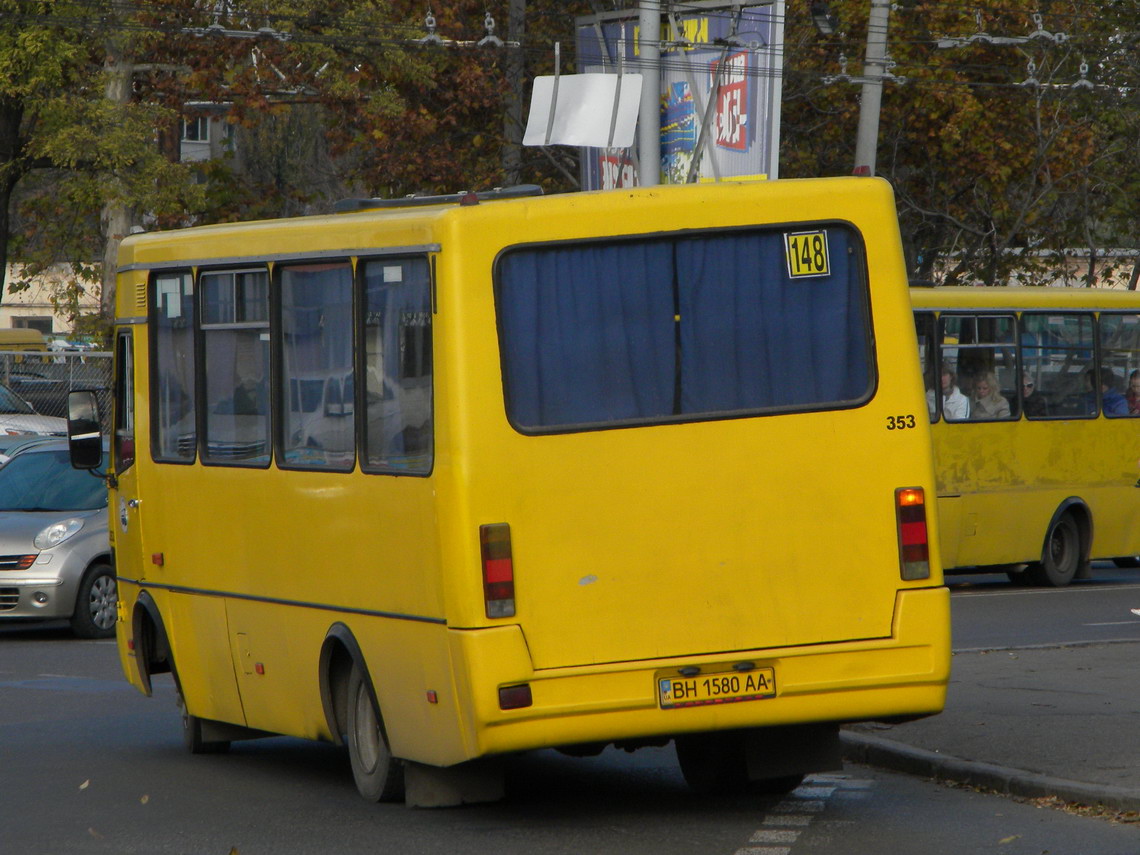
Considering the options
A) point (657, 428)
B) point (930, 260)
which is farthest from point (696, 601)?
point (930, 260)

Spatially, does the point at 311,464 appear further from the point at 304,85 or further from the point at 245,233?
the point at 304,85

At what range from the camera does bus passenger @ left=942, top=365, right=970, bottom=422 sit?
19.8 meters

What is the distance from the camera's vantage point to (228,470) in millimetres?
9477

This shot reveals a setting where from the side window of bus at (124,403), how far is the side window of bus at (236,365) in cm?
96

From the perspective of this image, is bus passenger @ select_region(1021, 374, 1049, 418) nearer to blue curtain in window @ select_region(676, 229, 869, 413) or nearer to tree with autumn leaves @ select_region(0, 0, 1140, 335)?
tree with autumn leaves @ select_region(0, 0, 1140, 335)

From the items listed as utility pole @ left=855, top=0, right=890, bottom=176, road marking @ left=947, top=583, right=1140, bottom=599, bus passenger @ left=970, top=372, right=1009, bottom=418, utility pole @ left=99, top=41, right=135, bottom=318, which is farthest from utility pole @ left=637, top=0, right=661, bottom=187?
utility pole @ left=99, top=41, right=135, bottom=318

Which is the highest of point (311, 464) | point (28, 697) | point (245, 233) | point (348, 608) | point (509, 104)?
point (509, 104)

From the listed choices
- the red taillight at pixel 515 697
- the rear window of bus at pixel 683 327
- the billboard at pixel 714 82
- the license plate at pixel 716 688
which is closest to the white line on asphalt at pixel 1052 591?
the billboard at pixel 714 82

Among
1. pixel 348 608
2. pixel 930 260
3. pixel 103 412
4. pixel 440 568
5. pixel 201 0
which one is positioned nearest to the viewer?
pixel 440 568

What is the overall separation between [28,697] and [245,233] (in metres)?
5.00

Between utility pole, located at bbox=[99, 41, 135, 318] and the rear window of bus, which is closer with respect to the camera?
the rear window of bus

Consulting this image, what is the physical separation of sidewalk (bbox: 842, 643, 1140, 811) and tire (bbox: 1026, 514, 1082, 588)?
750 centimetres

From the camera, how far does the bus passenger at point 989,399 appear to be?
2002cm

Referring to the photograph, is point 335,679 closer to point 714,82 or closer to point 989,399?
point 714,82
